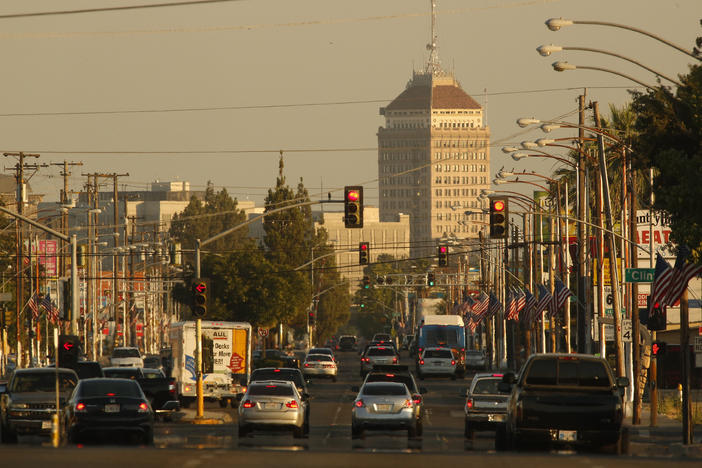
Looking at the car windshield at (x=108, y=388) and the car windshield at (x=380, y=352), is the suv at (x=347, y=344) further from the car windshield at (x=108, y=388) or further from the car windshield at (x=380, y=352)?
the car windshield at (x=108, y=388)

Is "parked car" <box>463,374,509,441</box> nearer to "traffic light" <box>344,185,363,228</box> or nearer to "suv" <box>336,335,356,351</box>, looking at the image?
"traffic light" <box>344,185,363,228</box>

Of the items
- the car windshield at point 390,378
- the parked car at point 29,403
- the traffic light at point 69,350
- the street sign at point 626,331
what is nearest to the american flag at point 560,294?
the street sign at point 626,331

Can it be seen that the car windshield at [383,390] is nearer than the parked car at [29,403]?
No

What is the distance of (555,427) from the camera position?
82.2ft

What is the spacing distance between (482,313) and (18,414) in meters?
56.5

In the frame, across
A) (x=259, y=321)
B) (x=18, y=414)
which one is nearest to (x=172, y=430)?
(x=18, y=414)

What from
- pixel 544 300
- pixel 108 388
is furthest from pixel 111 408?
pixel 544 300

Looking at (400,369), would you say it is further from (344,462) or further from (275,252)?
(275,252)

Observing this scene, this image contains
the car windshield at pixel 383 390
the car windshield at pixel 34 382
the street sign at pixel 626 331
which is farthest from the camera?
the street sign at pixel 626 331

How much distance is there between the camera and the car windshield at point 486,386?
34.6m

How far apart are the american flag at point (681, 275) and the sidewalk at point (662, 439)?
11.6ft

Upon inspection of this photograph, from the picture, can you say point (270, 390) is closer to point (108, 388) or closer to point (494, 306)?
point (108, 388)

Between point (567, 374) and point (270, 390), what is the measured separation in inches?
370

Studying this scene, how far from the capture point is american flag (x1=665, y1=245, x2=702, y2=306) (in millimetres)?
31469
